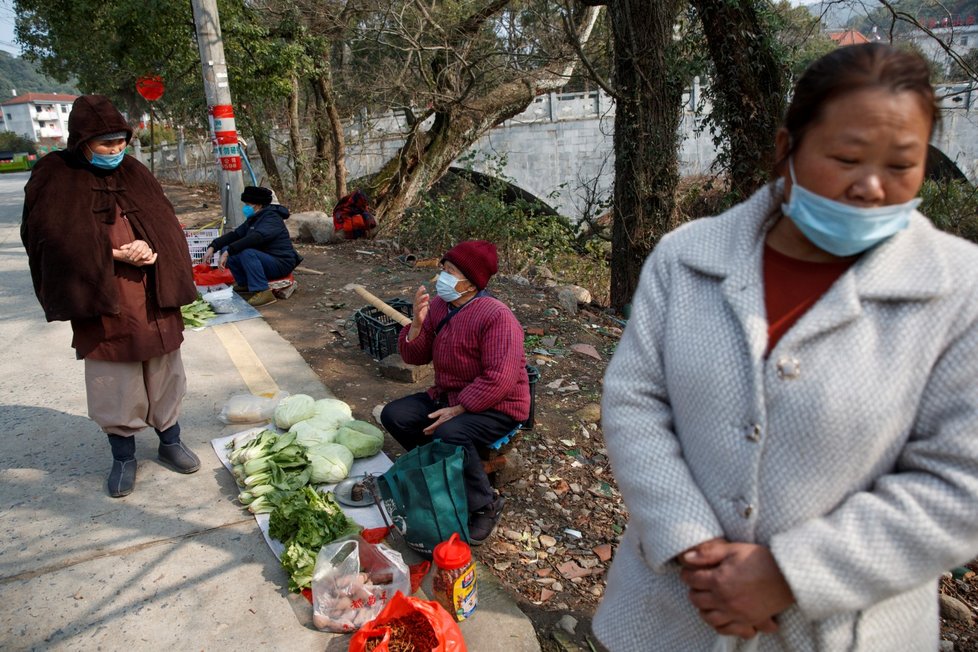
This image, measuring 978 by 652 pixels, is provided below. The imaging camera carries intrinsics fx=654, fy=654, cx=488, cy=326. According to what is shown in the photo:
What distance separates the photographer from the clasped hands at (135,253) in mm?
3049

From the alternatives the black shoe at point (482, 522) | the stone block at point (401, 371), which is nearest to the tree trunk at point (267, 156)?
the stone block at point (401, 371)

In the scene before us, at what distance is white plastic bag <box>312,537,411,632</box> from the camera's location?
8.00 feet

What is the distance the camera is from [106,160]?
3008 millimetres

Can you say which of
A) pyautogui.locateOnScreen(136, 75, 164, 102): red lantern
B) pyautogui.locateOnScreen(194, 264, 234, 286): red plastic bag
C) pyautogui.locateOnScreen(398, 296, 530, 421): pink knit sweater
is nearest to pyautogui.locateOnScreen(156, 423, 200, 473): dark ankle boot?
pyautogui.locateOnScreen(398, 296, 530, 421): pink knit sweater

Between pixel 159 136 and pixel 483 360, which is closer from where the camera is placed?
pixel 483 360

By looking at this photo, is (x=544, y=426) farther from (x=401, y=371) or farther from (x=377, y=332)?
(x=377, y=332)

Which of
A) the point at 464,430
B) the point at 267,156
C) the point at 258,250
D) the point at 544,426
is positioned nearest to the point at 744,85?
the point at 544,426

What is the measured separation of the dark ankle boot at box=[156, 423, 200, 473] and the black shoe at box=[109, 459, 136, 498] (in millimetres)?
174

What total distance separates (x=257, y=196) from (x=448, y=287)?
4.20m

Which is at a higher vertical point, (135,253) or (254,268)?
(135,253)

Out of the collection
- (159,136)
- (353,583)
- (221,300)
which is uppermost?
(159,136)

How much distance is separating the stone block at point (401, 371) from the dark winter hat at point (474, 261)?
1723mm

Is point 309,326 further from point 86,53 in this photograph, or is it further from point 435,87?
point 86,53

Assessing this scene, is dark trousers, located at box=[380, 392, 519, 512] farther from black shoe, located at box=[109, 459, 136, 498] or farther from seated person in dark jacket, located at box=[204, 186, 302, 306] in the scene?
seated person in dark jacket, located at box=[204, 186, 302, 306]
